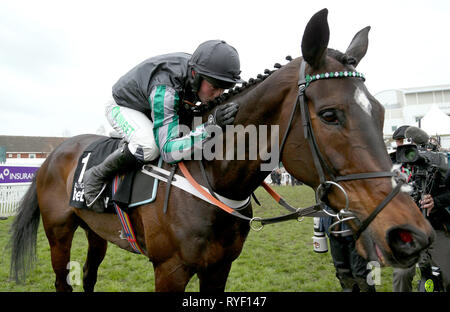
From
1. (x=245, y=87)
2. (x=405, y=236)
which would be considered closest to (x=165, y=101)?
(x=245, y=87)

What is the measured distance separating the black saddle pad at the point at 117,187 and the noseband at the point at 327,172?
3.94 feet

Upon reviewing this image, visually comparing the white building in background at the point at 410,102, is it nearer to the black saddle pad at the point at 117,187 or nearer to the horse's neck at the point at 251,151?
the black saddle pad at the point at 117,187

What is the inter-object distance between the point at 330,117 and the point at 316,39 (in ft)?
1.57

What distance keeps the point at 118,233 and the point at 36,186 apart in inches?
80.8

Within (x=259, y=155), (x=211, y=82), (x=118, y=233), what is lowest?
(x=118, y=233)

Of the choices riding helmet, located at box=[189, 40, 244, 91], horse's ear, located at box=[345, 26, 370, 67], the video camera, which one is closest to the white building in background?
the video camera

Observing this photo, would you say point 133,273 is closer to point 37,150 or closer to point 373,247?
point 373,247

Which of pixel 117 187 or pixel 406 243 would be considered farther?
pixel 117 187

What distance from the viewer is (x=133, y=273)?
569 centimetres

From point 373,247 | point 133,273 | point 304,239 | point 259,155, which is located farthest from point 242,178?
point 304,239

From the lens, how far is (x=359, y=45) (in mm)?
2291

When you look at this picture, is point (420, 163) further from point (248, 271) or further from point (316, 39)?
point (248, 271)

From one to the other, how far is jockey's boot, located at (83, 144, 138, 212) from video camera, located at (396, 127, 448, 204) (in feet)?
10.2

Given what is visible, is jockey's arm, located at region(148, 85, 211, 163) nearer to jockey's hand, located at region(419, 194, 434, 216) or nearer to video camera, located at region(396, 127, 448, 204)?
video camera, located at region(396, 127, 448, 204)
